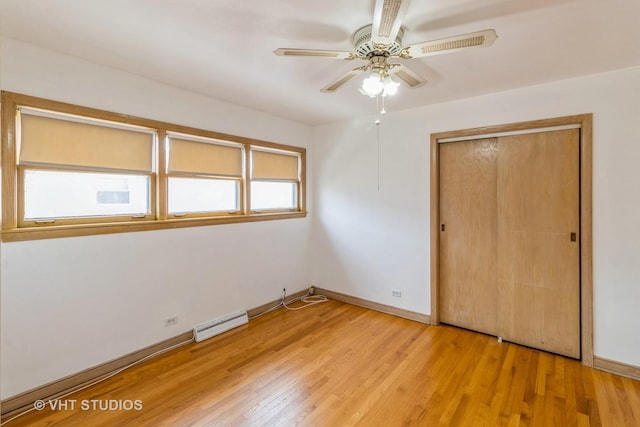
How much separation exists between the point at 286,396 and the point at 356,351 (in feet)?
2.89

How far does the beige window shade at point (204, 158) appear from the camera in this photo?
288cm

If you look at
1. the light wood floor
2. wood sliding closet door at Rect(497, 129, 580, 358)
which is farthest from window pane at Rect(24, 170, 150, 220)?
wood sliding closet door at Rect(497, 129, 580, 358)

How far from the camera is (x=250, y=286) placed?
3553 millimetres

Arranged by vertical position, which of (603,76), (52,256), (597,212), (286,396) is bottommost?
(286,396)

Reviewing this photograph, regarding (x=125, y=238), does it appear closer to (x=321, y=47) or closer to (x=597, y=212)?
(x=321, y=47)

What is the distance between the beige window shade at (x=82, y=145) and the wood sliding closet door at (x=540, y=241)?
138 inches

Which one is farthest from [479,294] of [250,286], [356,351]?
[250,286]

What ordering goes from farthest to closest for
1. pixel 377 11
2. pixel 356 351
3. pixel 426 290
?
pixel 426 290 → pixel 356 351 → pixel 377 11

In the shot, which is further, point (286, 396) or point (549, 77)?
point (549, 77)

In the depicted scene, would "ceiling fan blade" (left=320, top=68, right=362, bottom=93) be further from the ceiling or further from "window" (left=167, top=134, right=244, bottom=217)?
"window" (left=167, top=134, right=244, bottom=217)

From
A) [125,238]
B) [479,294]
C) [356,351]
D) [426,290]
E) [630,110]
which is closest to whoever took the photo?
[630,110]

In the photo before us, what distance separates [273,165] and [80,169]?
81.7 inches

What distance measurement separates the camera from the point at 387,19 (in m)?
1.39

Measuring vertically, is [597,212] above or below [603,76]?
below
